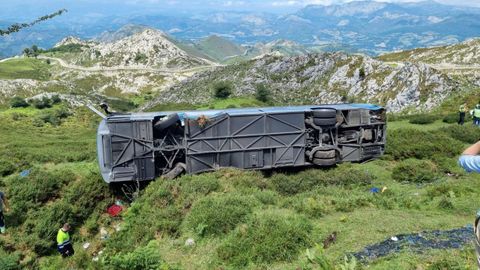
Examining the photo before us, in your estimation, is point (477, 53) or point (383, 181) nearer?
point (383, 181)

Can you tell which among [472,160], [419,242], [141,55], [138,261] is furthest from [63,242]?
[141,55]

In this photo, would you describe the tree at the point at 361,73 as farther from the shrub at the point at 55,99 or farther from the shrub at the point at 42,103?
the shrub at the point at 55,99

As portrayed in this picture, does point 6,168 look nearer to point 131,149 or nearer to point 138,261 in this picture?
point 131,149

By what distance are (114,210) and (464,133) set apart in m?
18.5

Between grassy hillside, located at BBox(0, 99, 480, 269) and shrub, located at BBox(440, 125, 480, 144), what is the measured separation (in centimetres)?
74

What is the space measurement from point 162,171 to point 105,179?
7.72 feet

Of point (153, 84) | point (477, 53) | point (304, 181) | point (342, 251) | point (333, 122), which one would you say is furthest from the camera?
point (153, 84)

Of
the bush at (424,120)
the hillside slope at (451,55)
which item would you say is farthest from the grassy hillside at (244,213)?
the hillside slope at (451,55)

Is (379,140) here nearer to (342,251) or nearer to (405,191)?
(405,191)

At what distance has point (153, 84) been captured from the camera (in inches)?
4887

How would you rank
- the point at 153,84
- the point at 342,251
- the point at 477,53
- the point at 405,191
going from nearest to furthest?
the point at 342,251, the point at 405,191, the point at 477,53, the point at 153,84

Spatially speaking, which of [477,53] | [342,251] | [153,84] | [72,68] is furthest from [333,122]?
[72,68]

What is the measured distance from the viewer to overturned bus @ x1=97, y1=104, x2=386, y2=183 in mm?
16234

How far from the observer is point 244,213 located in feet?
37.7
